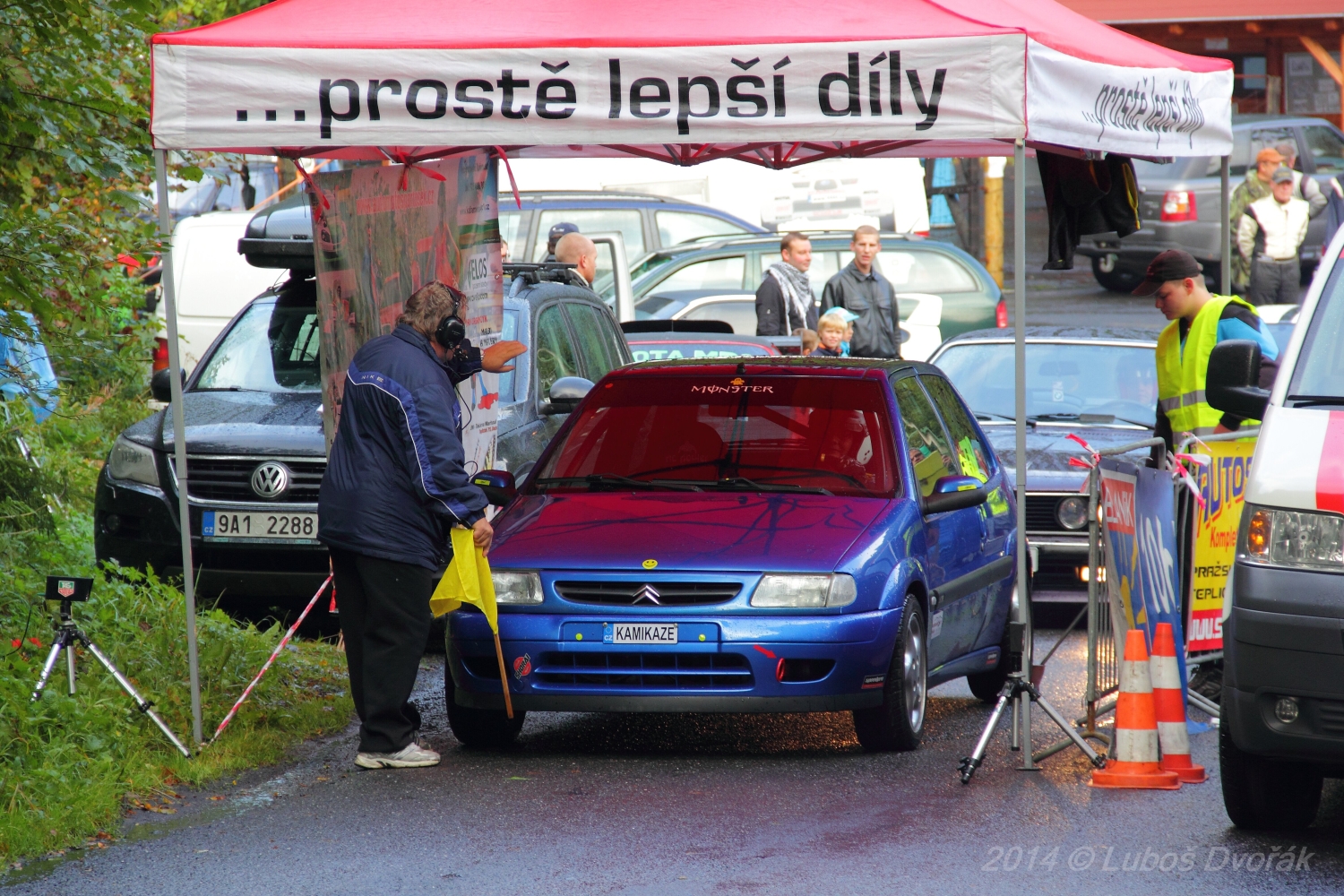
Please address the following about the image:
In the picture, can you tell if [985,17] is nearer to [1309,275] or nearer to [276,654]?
[276,654]

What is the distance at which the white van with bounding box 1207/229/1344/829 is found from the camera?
5.73 metres

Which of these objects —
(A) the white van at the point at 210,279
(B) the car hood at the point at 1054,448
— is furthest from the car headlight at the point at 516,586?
(A) the white van at the point at 210,279

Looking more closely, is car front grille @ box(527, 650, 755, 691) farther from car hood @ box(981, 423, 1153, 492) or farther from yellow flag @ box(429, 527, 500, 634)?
car hood @ box(981, 423, 1153, 492)

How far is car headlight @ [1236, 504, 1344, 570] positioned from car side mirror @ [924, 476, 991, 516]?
199 centimetres

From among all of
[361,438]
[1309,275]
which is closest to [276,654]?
[361,438]

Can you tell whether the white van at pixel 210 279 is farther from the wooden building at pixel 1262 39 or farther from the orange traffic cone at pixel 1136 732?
the wooden building at pixel 1262 39

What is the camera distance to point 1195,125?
8.98 metres

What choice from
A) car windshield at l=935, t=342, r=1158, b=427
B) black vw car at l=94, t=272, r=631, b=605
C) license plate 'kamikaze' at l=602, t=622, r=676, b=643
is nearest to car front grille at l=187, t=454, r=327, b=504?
black vw car at l=94, t=272, r=631, b=605

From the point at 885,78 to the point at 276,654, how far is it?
364 centimetres

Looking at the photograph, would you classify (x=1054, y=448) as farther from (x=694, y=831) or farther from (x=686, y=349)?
(x=694, y=831)

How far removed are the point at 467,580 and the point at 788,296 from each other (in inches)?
356

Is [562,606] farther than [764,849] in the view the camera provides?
Yes

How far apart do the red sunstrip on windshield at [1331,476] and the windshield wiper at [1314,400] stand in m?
0.26

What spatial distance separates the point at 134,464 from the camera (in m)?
10.3
